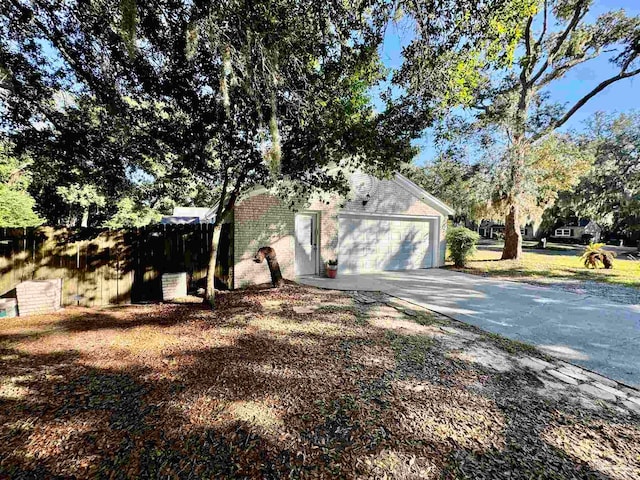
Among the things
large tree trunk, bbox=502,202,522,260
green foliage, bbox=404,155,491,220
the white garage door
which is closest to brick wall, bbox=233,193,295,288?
the white garage door

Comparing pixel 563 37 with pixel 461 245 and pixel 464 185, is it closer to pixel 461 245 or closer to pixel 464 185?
pixel 464 185

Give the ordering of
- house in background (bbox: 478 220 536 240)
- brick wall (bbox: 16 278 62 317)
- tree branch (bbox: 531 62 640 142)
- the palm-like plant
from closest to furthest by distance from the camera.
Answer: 1. brick wall (bbox: 16 278 62 317)
2. tree branch (bbox: 531 62 640 142)
3. the palm-like plant
4. house in background (bbox: 478 220 536 240)

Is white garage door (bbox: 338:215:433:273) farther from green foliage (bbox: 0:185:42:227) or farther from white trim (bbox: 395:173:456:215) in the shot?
green foliage (bbox: 0:185:42:227)

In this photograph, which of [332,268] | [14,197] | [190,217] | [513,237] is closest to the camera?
[332,268]

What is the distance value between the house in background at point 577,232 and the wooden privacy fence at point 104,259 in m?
39.2

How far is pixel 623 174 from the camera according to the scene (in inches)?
573

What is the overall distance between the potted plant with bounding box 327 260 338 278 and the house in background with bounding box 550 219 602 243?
114ft

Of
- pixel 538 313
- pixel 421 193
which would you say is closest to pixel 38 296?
pixel 538 313

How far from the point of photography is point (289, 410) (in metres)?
2.59

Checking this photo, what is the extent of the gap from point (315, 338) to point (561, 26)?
16331 millimetres

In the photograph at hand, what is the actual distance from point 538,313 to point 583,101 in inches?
476

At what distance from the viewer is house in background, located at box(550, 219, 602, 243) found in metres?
31.8

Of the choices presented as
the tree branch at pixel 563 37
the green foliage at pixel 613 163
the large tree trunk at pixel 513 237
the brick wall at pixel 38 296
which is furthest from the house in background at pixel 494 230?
the brick wall at pixel 38 296

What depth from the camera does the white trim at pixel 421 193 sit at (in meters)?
11.4
